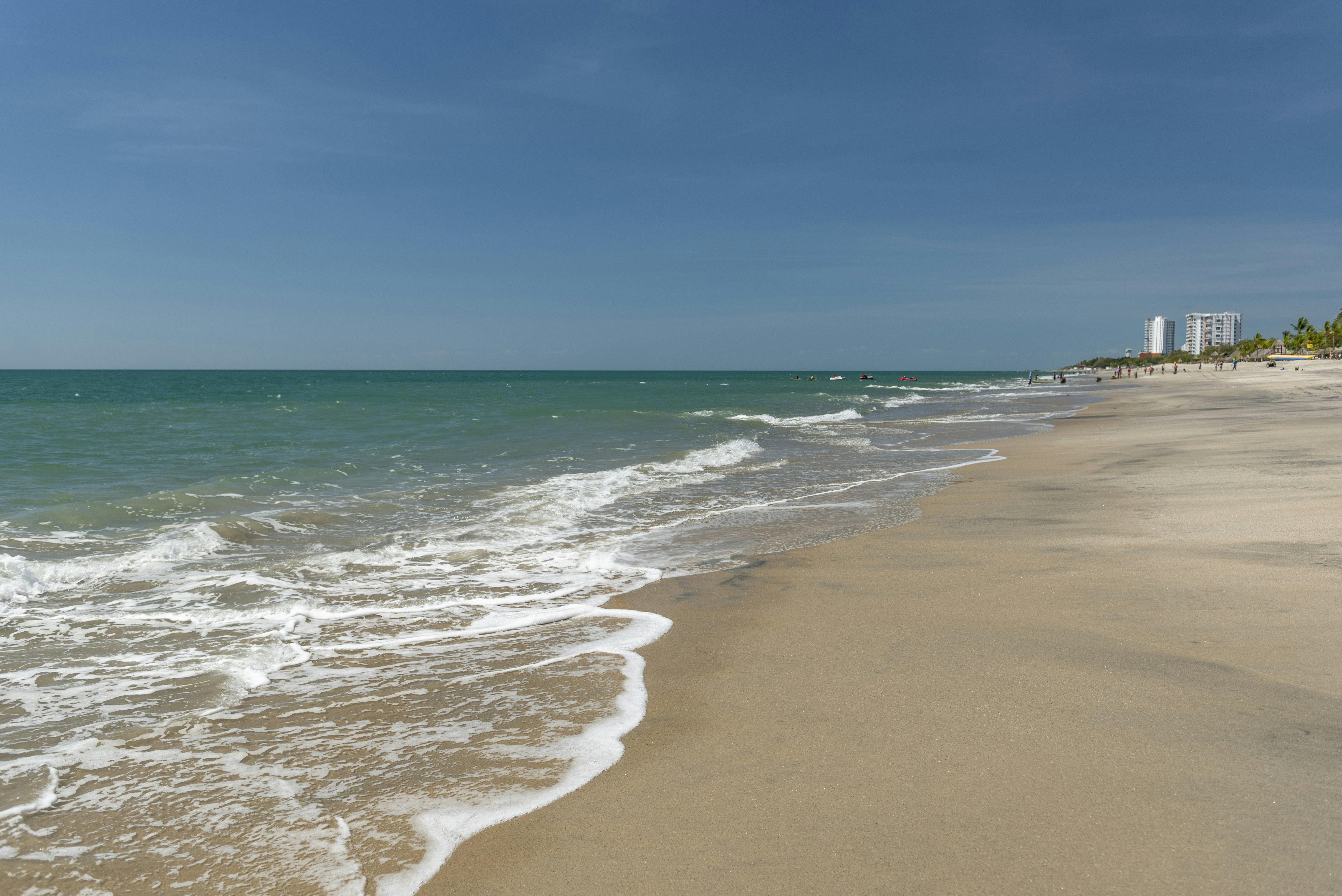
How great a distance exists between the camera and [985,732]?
3.61 metres

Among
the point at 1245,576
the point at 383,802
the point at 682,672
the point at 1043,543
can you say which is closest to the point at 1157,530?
the point at 1043,543

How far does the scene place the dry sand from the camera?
8.69ft

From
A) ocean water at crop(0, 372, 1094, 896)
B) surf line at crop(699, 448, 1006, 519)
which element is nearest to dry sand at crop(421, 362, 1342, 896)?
ocean water at crop(0, 372, 1094, 896)

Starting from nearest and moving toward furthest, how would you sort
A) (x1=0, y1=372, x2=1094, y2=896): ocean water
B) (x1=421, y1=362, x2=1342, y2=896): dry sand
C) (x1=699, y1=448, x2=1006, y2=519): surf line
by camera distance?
(x1=421, y1=362, x2=1342, y2=896): dry sand
(x1=0, y1=372, x2=1094, y2=896): ocean water
(x1=699, y1=448, x2=1006, y2=519): surf line

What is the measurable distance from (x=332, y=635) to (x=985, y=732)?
15.4ft

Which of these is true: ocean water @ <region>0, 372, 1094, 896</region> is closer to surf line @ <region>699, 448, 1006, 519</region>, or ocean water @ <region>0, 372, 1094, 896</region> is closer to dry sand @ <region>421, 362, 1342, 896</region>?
surf line @ <region>699, 448, 1006, 519</region>

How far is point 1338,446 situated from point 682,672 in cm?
1416

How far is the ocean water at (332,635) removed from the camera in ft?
10.1

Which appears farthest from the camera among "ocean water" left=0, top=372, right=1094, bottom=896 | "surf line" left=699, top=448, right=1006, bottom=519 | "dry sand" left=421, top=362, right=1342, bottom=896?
"surf line" left=699, top=448, right=1006, bottom=519

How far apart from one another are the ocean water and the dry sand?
0.46 m

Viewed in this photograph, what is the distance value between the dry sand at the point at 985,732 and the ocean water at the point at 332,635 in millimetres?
463

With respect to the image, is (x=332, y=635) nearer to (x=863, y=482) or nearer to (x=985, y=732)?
(x=985, y=732)

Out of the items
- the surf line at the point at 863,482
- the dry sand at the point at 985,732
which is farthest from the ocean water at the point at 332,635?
the dry sand at the point at 985,732

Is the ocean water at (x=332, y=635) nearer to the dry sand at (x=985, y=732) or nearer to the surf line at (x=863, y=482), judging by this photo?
the surf line at (x=863, y=482)
